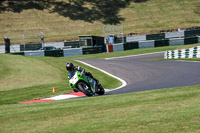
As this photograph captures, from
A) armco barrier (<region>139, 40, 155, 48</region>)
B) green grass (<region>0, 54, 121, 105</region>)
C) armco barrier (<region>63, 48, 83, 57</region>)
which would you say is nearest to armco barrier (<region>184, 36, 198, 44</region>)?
armco barrier (<region>139, 40, 155, 48</region>)

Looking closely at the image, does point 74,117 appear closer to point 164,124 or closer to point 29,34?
point 164,124

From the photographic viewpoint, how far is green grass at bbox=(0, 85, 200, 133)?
6.59m

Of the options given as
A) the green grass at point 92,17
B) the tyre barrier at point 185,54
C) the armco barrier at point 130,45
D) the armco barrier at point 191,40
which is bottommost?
the tyre barrier at point 185,54

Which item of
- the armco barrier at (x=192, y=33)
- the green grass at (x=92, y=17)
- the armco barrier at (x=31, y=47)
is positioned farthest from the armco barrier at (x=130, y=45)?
the green grass at (x=92, y=17)

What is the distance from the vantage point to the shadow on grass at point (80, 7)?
194 ft

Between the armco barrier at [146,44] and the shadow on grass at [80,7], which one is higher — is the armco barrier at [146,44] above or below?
below

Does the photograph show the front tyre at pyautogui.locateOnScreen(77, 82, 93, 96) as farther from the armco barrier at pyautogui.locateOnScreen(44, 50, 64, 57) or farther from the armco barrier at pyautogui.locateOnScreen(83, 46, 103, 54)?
the armco barrier at pyautogui.locateOnScreen(83, 46, 103, 54)

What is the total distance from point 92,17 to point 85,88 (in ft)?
159

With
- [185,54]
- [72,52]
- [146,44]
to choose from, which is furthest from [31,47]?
[185,54]

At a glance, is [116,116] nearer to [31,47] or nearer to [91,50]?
[91,50]

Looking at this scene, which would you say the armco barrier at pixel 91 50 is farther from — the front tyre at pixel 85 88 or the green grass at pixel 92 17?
the front tyre at pixel 85 88

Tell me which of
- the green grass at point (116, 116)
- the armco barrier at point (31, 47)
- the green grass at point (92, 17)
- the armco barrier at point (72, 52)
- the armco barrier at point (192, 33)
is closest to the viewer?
the green grass at point (116, 116)

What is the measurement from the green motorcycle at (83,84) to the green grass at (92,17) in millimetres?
40384

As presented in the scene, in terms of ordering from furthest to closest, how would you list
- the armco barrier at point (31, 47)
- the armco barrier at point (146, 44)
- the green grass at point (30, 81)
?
the armco barrier at point (31, 47), the armco barrier at point (146, 44), the green grass at point (30, 81)
